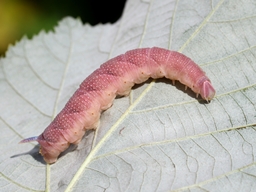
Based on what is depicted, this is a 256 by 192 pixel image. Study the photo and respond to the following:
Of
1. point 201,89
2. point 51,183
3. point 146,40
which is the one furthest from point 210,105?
point 51,183

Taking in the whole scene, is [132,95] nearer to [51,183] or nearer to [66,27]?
[51,183]

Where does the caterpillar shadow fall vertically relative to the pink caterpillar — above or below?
below

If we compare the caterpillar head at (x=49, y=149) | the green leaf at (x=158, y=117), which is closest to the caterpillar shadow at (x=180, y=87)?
the green leaf at (x=158, y=117)

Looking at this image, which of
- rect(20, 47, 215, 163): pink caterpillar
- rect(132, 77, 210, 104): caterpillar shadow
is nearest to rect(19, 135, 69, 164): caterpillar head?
rect(20, 47, 215, 163): pink caterpillar

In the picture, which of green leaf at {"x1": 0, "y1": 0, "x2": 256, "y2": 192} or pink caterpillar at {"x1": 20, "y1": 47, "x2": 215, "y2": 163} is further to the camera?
pink caterpillar at {"x1": 20, "y1": 47, "x2": 215, "y2": 163}

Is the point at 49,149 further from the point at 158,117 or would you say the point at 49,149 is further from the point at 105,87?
the point at 158,117

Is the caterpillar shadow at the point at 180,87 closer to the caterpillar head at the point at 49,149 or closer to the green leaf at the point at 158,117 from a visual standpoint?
the green leaf at the point at 158,117

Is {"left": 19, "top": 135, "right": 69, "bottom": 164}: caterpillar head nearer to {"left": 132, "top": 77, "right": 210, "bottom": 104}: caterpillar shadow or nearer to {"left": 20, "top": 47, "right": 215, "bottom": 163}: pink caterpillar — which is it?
{"left": 20, "top": 47, "right": 215, "bottom": 163}: pink caterpillar

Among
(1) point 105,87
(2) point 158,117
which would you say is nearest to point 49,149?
(1) point 105,87

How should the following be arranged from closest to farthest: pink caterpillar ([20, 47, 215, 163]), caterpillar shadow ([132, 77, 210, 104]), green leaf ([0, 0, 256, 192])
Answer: green leaf ([0, 0, 256, 192]), caterpillar shadow ([132, 77, 210, 104]), pink caterpillar ([20, 47, 215, 163])

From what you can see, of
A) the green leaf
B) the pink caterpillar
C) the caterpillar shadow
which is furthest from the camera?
the pink caterpillar
